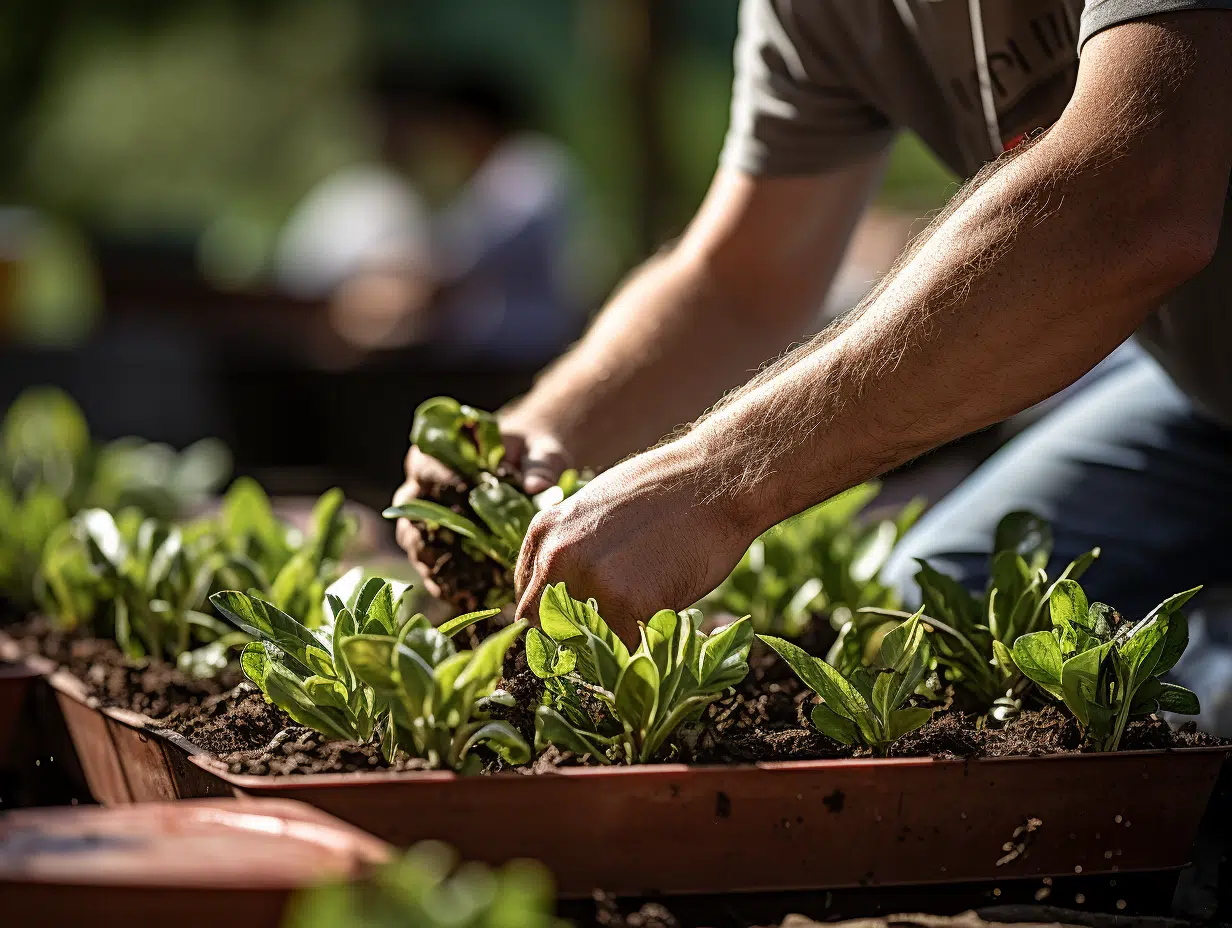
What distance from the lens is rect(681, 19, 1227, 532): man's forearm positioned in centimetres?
111

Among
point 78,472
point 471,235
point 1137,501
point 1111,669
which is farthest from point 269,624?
point 471,235

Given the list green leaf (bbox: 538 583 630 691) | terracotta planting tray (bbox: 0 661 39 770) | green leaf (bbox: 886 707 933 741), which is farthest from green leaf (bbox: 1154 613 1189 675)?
terracotta planting tray (bbox: 0 661 39 770)

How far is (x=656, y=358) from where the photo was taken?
1889 millimetres

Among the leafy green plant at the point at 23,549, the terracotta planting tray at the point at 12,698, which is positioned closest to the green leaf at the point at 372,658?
the terracotta planting tray at the point at 12,698

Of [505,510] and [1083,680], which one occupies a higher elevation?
[505,510]

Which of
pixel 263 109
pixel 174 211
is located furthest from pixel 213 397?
pixel 174 211

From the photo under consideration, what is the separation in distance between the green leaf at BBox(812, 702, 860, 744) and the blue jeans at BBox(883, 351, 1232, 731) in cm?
82


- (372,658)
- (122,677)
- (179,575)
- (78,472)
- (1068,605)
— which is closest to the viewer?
(372,658)

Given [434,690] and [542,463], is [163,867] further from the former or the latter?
[542,463]

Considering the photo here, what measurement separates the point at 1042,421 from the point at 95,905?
2002 mm

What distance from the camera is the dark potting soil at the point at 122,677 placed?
1409 millimetres

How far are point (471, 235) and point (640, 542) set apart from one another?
16.9ft

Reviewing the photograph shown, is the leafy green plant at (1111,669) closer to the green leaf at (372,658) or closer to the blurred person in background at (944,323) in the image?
the blurred person in background at (944,323)

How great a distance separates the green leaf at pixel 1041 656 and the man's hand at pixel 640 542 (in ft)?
0.88
